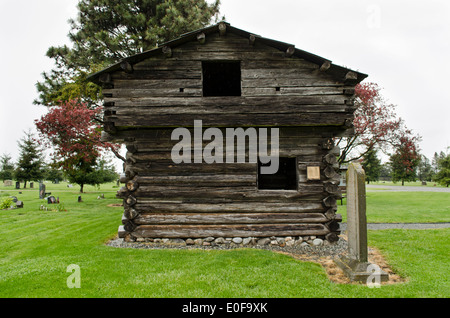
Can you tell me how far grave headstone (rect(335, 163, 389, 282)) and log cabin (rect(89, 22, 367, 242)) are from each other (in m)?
2.30

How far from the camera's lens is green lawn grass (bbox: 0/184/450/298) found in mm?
4756

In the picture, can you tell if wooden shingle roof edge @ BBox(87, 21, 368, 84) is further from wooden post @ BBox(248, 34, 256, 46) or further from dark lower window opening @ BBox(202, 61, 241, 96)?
dark lower window opening @ BBox(202, 61, 241, 96)

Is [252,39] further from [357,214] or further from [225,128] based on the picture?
[357,214]

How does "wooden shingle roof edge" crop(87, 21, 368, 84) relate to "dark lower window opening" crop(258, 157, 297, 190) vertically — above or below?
above

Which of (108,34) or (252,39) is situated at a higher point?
(108,34)

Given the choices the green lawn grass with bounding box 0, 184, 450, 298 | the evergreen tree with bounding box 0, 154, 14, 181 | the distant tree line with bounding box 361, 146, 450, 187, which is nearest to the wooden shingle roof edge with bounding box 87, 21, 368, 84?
the green lawn grass with bounding box 0, 184, 450, 298

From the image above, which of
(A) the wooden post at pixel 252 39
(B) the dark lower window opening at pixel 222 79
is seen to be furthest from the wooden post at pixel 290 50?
(B) the dark lower window opening at pixel 222 79

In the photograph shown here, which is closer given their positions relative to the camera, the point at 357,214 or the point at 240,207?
the point at 357,214

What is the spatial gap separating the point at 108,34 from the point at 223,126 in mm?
13849

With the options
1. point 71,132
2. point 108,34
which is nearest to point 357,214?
point 71,132

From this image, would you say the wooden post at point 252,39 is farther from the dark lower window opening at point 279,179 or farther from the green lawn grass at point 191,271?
the green lawn grass at point 191,271

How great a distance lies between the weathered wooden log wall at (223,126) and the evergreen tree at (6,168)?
175ft

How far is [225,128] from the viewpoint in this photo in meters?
8.34

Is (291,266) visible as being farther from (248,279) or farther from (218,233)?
(218,233)
